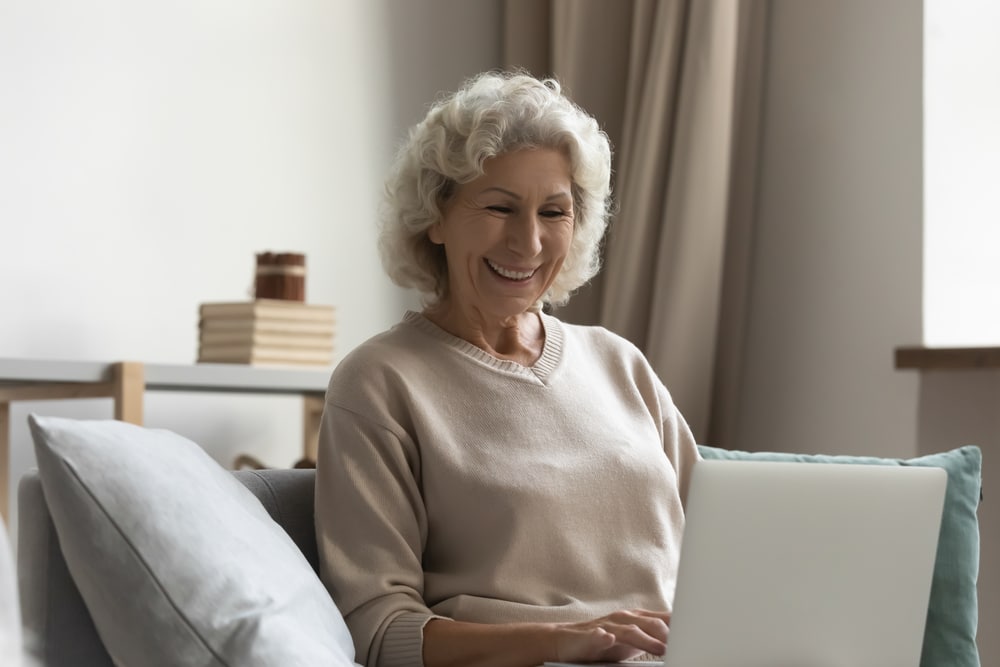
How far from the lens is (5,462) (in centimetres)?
264

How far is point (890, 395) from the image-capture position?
9.11ft

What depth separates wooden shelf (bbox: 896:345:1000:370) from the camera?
2.54m

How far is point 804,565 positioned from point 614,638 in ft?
0.92

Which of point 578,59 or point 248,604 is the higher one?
point 578,59

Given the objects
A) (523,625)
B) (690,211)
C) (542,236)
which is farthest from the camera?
(690,211)

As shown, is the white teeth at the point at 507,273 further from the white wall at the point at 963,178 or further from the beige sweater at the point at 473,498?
the white wall at the point at 963,178

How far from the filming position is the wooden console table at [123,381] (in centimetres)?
239

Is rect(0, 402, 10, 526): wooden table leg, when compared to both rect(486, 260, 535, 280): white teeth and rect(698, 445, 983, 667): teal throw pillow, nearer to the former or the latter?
rect(486, 260, 535, 280): white teeth

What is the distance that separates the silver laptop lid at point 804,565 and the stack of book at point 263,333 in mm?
1540

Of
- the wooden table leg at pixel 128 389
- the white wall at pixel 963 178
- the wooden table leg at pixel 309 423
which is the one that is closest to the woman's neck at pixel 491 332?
the wooden table leg at pixel 128 389

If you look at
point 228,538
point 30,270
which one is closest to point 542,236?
point 228,538

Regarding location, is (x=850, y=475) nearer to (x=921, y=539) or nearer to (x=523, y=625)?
(x=921, y=539)

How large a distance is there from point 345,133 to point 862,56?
1.17 metres

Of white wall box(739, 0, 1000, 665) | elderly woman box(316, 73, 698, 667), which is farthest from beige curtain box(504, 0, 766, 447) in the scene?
elderly woman box(316, 73, 698, 667)
